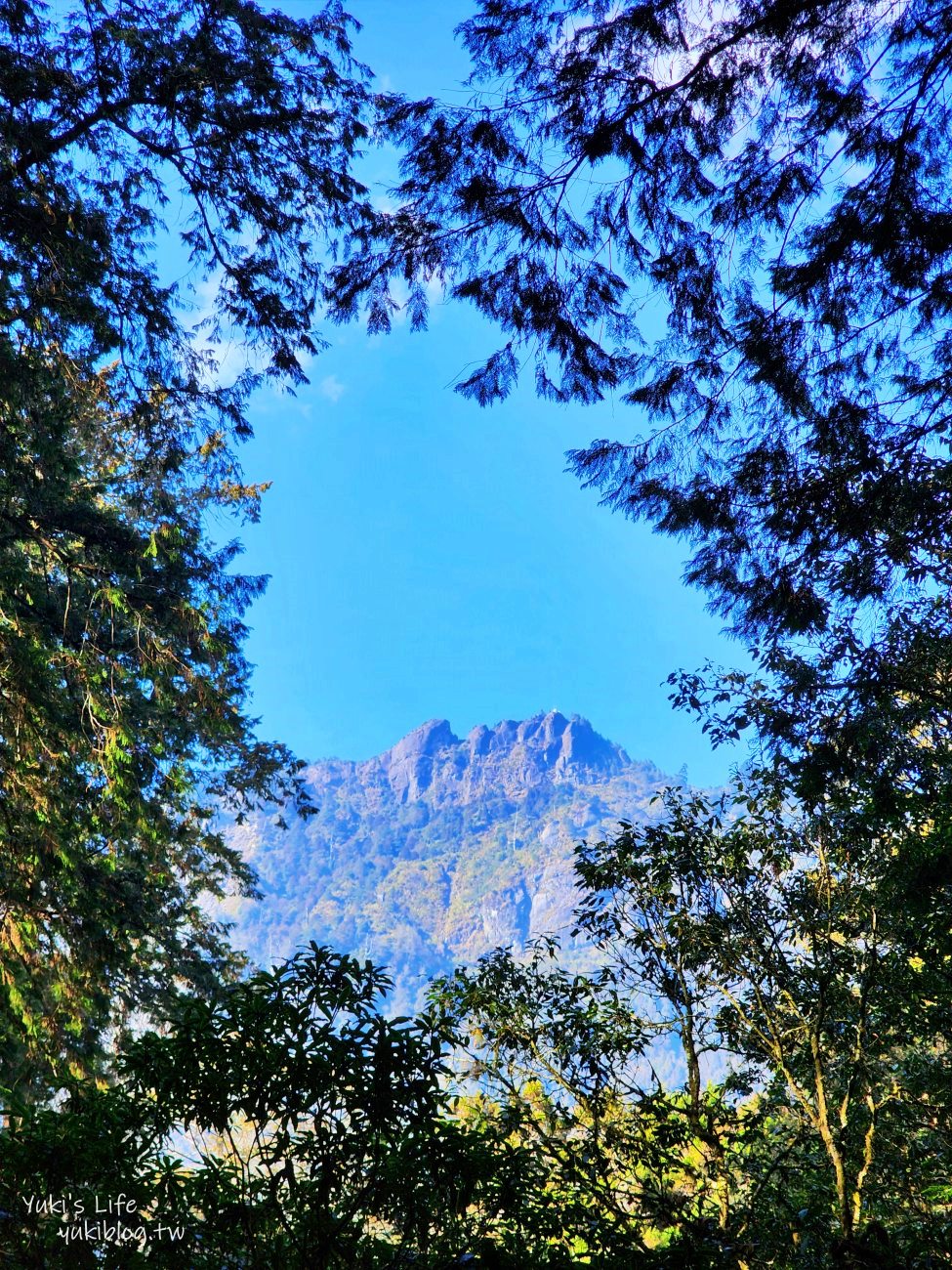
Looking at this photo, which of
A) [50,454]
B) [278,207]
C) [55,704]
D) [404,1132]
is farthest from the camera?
[55,704]

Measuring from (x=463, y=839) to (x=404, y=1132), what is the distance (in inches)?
7697

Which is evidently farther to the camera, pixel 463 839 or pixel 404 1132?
pixel 463 839

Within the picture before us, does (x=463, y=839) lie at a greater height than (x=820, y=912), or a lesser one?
greater

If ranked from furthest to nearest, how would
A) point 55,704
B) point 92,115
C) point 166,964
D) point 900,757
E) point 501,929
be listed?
point 501,929, point 166,964, point 55,704, point 92,115, point 900,757

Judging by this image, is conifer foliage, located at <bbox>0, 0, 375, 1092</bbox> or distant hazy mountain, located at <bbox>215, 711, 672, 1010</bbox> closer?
conifer foliage, located at <bbox>0, 0, 375, 1092</bbox>

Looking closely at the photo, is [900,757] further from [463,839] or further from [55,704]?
[463,839]

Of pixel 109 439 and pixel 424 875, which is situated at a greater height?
pixel 424 875

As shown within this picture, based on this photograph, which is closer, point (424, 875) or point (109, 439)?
point (109, 439)

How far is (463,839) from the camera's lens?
19212cm

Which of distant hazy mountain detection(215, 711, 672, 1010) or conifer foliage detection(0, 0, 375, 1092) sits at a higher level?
distant hazy mountain detection(215, 711, 672, 1010)

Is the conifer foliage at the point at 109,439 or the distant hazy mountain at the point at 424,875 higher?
the distant hazy mountain at the point at 424,875

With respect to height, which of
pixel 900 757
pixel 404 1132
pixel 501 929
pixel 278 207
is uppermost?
pixel 501 929

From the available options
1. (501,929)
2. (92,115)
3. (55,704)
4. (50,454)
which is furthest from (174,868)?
(501,929)

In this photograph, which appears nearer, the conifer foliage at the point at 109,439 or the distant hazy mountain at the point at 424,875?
the conifer foliage at the point at 109,439
